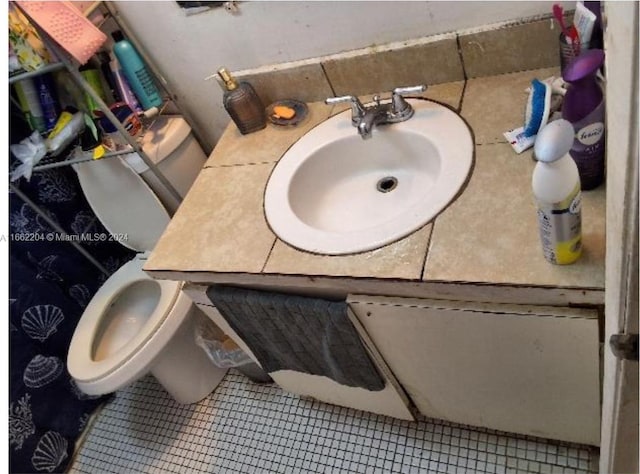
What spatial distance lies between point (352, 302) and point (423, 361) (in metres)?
0.26

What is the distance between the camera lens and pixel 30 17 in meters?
1.12

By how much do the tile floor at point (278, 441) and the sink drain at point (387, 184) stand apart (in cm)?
76

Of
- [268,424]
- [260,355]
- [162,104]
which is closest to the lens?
[260,355]

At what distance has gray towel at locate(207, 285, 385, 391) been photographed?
988 mm

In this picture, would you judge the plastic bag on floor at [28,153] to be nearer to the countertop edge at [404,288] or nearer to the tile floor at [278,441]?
the countertop edge at [404,288]

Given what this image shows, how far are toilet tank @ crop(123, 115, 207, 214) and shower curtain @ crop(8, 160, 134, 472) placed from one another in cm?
Result: 44

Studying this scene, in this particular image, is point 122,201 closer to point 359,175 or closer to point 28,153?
point 28,153

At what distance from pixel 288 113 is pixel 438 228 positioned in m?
0.58

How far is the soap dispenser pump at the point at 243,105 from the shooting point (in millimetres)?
1225

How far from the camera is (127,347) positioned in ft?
4.82

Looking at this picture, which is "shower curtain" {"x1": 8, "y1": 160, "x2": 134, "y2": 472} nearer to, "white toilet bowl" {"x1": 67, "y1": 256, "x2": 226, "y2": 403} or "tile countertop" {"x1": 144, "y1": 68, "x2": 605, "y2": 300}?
"white toilet bowl" {"x1": 67, "y1": 256, "x2": 226, "y2": 403}

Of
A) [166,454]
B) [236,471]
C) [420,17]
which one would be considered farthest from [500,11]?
[166,454]

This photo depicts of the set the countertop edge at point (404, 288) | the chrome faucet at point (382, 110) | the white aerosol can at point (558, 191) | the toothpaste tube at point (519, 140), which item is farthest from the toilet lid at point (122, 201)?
the white aerosol can at point (558, 191)

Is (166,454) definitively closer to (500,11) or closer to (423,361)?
(423,361)
